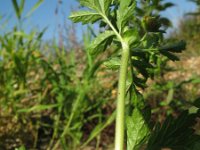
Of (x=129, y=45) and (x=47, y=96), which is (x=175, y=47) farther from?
(x=47, y=96)

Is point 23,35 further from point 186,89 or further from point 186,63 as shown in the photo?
point 186,63

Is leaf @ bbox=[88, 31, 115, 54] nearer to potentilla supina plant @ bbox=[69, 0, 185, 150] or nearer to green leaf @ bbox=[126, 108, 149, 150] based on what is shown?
potentilla supina plant @ bbox=[69, 0, 185, 150]

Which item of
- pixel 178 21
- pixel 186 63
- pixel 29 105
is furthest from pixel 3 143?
pixel 178 21

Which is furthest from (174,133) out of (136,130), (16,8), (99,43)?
(16,8)

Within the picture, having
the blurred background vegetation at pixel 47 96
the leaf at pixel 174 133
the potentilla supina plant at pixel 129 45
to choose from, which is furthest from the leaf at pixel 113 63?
the blurred background vegetation at pixel 47 96

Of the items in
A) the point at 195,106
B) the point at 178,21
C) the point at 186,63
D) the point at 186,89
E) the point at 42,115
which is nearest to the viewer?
the point at 195,106

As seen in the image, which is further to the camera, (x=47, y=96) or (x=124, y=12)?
(x=47, y=96)
